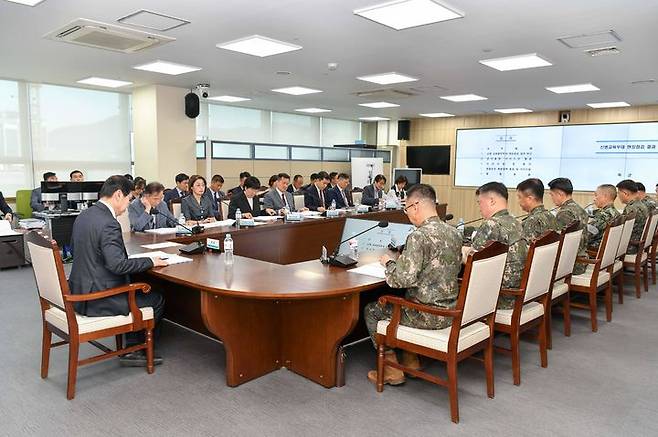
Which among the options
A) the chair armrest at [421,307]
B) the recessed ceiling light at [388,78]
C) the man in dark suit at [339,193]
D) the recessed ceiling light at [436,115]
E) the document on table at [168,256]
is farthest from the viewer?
the recessed ceiling light at [436,115]

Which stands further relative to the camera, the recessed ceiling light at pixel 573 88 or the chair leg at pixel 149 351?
the recessed ceiling light at pixel 573 88

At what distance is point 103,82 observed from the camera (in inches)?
302

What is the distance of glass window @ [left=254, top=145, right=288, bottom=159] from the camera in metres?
9.28

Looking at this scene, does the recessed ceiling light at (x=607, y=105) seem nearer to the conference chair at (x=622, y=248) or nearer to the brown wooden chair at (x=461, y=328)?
the conference chair at (x=622, y=248)

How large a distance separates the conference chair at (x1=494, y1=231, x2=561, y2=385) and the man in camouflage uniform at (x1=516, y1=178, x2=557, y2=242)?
1.48 ft

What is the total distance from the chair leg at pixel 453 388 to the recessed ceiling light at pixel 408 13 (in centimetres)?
270

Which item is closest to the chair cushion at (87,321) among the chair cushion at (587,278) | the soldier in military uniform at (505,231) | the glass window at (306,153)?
the soldier in military uniform at (505,231)

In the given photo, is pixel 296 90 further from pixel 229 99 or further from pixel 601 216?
pixel 601 216

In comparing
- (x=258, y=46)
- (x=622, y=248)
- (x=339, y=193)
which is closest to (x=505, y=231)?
(x=622, y=248)

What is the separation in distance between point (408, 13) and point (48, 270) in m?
3.25

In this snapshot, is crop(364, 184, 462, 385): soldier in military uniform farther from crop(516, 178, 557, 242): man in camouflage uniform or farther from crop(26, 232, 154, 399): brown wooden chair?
crop(26, 232, 154, 399): brown wooden chair

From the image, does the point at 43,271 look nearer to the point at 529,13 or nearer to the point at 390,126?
the point at 529,13

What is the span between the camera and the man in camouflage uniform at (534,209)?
12.0 ft

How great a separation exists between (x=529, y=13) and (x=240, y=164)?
590 centimetres
